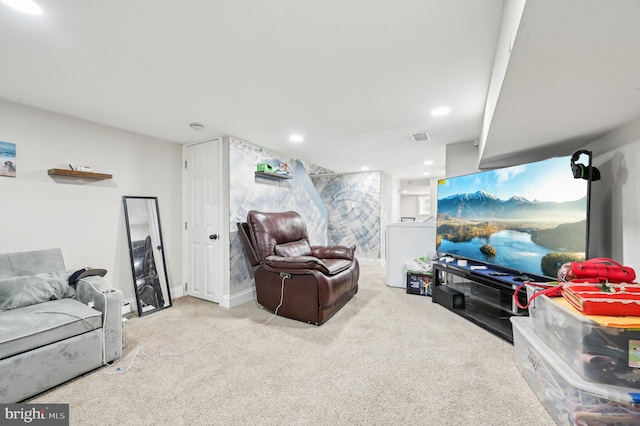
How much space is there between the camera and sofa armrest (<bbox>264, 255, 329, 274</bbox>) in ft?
8.30

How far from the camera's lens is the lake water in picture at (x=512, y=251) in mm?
2104

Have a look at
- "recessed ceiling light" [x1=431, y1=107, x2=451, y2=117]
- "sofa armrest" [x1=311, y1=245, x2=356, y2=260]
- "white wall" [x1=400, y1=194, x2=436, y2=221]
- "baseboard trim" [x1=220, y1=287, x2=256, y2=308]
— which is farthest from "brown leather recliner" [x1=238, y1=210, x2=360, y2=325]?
"white wall" [x1=400, y1=194, x2=436, y2=221]

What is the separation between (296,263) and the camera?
2.60 metres

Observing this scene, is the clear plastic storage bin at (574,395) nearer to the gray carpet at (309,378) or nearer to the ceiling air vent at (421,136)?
the gray carpet at (309,378)

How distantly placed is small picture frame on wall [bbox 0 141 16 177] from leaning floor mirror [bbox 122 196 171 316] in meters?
0.87

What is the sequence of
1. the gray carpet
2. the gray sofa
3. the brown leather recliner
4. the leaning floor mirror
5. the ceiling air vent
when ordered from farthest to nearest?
the ceiling air vent, the leaning floor mirror, the brown leather recliner, the gray sofa, the gray carpet

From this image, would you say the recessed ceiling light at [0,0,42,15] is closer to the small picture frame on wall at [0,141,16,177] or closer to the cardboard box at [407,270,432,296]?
the small picture frame on wall at [0,141,16,177]

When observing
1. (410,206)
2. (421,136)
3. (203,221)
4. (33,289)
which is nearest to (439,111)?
(421,136)

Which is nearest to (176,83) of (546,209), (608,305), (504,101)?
(504,101)

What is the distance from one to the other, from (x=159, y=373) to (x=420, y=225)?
346 cm

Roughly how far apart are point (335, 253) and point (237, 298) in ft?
4.46

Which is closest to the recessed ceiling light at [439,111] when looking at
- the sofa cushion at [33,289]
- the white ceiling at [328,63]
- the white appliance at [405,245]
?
the white ceiling at [328,63]

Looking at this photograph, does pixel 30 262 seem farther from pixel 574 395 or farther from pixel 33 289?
pixel 574 395

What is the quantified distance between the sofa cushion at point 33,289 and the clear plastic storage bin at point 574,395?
345 cm
